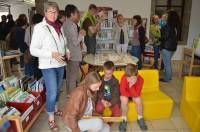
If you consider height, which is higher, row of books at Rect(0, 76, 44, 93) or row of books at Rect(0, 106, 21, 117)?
row of books at Rect(0, 76, 44, 93)

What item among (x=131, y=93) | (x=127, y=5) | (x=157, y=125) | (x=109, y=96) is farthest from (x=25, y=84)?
(x=127, y=5)

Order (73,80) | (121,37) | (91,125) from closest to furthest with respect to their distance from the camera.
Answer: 1. (91,125)
2. (73,80)
3. (121,37)

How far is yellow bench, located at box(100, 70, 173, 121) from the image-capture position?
2809 millimetres

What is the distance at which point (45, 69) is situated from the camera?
2.41 m

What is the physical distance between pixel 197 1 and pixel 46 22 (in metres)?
5.44

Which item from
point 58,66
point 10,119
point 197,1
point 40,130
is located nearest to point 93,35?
point 58,66

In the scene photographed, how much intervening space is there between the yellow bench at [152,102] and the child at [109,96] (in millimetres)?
246

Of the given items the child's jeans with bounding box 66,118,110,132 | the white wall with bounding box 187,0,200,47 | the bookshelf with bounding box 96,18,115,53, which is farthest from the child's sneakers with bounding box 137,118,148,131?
the white wall with bounding box 187,0,200,47

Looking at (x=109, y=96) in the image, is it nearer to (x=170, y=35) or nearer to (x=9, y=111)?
(x=9, y=111)

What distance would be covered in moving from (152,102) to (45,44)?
151cm

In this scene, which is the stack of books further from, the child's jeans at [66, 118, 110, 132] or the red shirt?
the red shirt

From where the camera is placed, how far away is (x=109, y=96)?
2.66 meters

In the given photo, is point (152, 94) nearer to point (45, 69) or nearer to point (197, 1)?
point (45, 69)

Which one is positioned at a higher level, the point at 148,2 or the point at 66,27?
the point at 148,2
